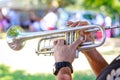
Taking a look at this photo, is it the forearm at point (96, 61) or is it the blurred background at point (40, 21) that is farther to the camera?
the blurred background at point (40, 21)

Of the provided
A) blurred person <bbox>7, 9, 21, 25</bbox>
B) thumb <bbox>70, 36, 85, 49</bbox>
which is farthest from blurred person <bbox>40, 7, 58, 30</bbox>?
thumb <bbox>70, 36, 85, 49</bbox>

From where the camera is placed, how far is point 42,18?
10789 millimetres

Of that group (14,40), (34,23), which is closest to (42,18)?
(34,23)

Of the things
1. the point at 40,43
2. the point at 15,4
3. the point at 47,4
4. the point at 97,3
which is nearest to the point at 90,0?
the point at 97,3

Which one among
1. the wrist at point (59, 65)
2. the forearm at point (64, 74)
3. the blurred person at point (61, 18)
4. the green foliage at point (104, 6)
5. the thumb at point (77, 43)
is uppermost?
the thumb at point (77, 43)

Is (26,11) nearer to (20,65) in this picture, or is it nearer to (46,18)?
(46,18)

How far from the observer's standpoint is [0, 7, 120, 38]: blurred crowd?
30.7 ft

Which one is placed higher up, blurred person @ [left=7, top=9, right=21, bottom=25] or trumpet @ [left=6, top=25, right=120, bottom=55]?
trumpet @ [left=6, top=25, right=120, bottom=55]

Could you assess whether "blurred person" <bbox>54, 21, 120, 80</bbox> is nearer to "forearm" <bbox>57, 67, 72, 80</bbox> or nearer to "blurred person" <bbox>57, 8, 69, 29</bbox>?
"forearm" <bbox>57, 67, 72, 80</bbox>

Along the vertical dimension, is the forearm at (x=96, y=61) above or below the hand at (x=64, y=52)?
below

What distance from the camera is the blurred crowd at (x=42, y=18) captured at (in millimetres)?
9359

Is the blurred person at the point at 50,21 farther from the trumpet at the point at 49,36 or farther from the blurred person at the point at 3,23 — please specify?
the trumpet at the point at 49,36

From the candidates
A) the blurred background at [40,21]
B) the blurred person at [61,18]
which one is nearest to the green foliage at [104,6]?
the blurred background at [40,21]

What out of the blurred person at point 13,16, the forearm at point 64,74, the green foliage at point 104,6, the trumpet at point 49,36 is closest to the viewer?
the forearm at point 64,74
